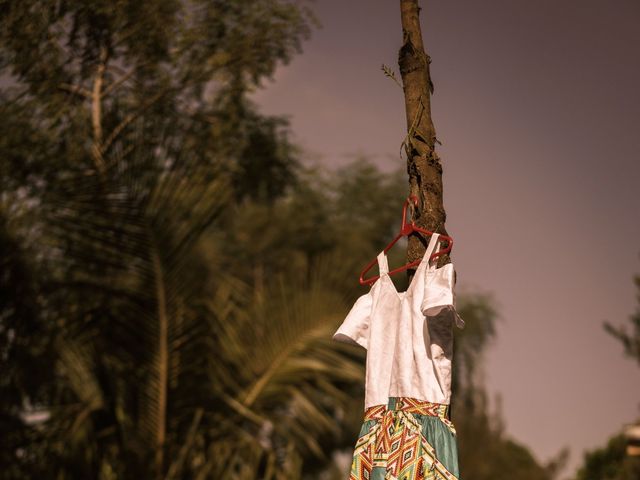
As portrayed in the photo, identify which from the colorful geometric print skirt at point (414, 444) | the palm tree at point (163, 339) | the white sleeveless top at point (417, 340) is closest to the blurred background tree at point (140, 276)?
the palm tree at point (163, 339)

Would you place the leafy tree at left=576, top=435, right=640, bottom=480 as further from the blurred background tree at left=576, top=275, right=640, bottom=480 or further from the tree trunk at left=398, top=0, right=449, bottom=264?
the tree trunk at left=398, top=0, right=449, bottom=264

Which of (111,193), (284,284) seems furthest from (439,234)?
(284,284)

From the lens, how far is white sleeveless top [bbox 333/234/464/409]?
A: 2.72m

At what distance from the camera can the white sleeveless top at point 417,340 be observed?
8.91 ft

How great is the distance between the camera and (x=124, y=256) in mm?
7344

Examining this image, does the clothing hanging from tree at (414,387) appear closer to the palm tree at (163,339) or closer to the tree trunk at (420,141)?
the tree trunk at (420,141)

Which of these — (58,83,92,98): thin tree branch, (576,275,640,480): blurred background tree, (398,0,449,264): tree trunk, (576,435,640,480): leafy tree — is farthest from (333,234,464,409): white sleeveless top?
(576,435,640,480): leafy tree

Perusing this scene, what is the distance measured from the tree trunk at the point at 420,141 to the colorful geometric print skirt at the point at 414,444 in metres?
0.52

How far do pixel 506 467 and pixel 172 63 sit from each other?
1245cm

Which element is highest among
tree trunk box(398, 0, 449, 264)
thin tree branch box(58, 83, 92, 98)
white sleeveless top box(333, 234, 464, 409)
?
thin tree branch box(58, 83, 92, 98)

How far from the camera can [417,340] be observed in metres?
2.80

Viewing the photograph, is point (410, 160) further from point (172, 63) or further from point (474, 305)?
point (474, 305)

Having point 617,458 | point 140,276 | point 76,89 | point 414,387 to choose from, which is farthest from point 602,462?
point 414,387

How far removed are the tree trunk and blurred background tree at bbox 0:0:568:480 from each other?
4493 mm
